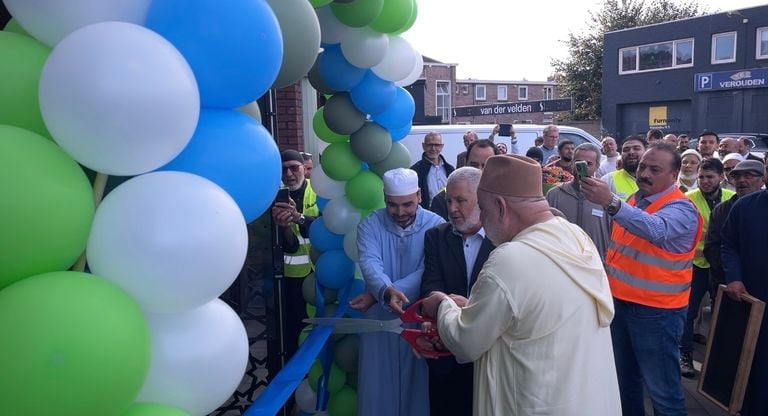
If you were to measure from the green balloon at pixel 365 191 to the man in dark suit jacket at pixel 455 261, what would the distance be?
66 cm

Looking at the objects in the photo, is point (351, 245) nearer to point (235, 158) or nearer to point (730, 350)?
point (235, 158)

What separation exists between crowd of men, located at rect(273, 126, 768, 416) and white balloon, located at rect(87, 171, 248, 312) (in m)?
0.93

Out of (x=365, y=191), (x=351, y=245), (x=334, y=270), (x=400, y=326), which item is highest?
(x=365, y=191)

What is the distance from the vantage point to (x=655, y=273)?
346 centimetres

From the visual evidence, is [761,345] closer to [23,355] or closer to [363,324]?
[363,324]

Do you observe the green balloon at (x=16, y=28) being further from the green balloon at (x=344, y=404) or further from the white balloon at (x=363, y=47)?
the green balloon at (x=344, y=404)

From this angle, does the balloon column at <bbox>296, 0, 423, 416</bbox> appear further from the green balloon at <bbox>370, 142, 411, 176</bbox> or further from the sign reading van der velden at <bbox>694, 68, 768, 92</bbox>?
the sign reading van der velden at <bbox>694, 68, 768, 92</bbox>

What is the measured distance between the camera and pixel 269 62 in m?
1.75

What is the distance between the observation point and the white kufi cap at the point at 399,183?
3355 mm

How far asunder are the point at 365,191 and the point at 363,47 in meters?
0.89

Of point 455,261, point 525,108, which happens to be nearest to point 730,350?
point 455,261

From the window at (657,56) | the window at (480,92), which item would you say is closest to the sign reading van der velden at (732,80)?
the window at (657,56)

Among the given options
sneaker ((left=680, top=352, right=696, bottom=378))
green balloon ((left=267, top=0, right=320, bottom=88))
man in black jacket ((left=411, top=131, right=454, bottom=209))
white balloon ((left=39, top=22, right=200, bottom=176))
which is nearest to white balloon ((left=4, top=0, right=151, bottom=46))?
white balloon ((left=39, top=22, right=200, bottom=176))

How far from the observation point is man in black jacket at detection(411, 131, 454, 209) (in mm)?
6105
